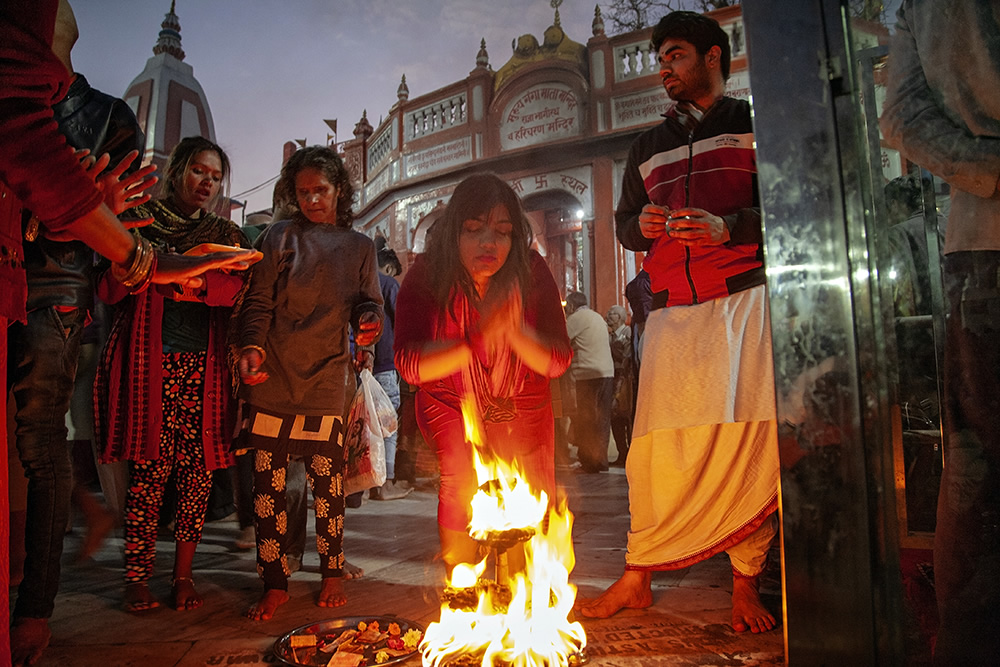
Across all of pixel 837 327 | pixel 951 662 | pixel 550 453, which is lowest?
pixel 951 662

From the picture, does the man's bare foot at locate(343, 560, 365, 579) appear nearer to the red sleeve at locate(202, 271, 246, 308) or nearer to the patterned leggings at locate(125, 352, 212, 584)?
the patterned leggings at locate(125, 352, 212, 584)

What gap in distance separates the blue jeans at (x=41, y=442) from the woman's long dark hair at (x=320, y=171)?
3.85 feet

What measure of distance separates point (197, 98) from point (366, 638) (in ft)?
64.5

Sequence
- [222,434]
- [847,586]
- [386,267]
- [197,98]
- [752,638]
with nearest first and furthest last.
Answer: [847,586], [752,638], [222,434], [386,267], [197,98]

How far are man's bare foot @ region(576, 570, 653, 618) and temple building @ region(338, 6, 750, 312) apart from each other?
9.28 meters

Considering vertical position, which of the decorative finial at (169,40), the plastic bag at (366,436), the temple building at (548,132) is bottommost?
the plastic bag at (366,436)

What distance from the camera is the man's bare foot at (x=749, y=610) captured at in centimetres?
217

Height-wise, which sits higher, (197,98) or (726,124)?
(197,98)

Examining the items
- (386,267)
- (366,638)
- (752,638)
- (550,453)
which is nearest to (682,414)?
(550,453)

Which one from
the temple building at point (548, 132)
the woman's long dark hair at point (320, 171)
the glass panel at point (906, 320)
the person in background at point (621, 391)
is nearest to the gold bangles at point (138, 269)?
the woman's long dark hair at point (320, 171)

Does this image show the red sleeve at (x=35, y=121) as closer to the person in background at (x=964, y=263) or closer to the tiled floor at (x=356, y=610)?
the tiled floor at (x=356, y=610)

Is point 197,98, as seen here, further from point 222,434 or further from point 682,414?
point 682,414

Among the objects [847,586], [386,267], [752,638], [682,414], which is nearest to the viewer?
[847,586]

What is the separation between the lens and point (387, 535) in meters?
4.19
